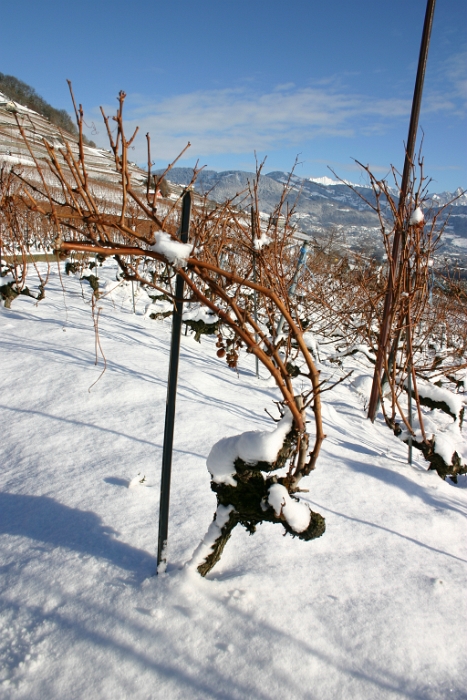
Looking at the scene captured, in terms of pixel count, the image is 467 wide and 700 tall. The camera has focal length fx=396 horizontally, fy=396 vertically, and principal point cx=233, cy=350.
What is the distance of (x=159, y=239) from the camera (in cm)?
92

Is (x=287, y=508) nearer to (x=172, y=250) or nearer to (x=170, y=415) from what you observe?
(x=170, y=415)

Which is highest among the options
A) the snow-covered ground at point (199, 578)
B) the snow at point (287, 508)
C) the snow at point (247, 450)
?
the snow at point (247, 450)

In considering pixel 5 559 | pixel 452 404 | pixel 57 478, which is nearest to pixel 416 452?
pixel 452 404

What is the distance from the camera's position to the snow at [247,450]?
1215 mm

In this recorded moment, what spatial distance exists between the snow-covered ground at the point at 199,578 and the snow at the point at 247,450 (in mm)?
388

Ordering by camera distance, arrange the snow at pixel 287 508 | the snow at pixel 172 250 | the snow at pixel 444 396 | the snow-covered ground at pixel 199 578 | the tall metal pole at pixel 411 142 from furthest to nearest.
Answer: the snow at pixel 444 396 → the tall metal pole at pixel 411 142 → the snow at pixel 287 508 → the snow-covered ground at pixel 199 578 → the snow at pixel 172 250

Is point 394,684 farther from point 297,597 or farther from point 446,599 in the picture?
point 446,599

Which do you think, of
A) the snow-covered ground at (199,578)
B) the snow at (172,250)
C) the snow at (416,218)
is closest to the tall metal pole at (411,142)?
the snow at (416,218)

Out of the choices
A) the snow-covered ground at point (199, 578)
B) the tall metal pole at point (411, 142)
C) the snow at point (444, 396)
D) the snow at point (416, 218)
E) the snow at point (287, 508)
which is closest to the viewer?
the snow-covered ground at point (199, 578)

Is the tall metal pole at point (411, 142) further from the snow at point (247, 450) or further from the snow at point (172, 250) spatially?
the snow at point (172, 250)

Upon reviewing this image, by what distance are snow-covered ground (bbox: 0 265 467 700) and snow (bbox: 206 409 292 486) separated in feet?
1.27

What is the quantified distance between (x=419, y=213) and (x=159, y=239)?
1.81m

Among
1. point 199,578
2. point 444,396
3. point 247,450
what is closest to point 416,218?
point 444,396

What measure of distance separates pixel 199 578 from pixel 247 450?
530 millimetres
